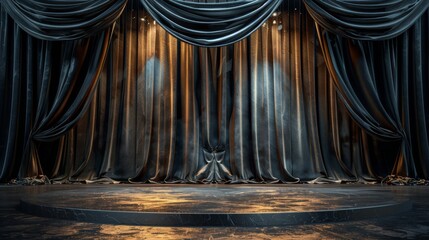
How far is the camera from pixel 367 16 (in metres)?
4.56

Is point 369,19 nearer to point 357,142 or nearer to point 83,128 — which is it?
point 357,142

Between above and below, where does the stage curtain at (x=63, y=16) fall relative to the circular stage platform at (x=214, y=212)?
above

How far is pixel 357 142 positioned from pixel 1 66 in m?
4.08

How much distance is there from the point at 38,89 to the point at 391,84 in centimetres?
392

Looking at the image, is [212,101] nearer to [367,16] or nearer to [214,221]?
[367,16]

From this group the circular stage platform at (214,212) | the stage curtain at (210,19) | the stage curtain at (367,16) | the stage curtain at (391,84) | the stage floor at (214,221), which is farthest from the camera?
the stage curtain at (391,84)

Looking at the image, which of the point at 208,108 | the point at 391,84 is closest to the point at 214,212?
the point at 208,108

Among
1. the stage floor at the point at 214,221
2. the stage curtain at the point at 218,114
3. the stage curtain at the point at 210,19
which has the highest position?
the stage curtain at the point at 210,19

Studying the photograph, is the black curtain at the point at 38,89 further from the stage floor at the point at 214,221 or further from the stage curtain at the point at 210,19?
the stage floor at the point at 214,221

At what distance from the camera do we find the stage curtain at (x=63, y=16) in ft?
15.0

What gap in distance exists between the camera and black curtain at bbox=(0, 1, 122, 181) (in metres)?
4.83

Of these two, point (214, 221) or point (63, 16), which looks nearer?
point (214, 221)

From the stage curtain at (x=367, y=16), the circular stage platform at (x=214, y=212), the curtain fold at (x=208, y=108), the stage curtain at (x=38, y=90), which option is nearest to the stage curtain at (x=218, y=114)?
the curtain fold at (x=208, y=108)

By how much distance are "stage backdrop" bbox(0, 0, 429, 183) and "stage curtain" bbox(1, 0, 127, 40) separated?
17 mm
